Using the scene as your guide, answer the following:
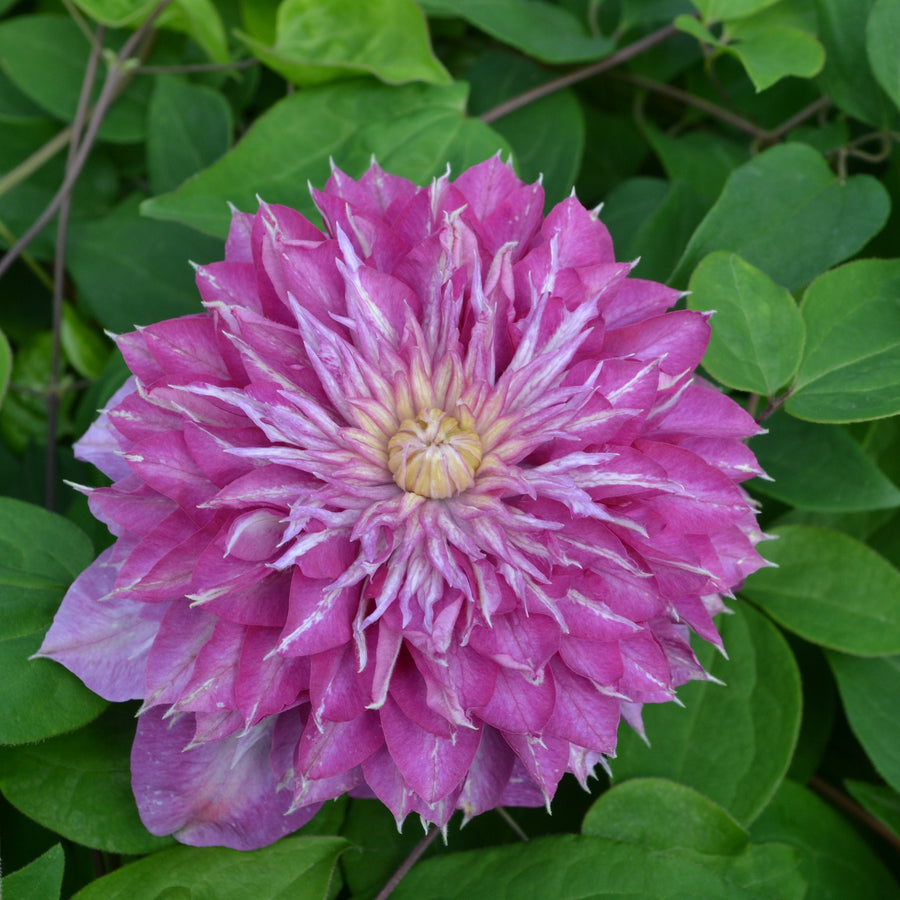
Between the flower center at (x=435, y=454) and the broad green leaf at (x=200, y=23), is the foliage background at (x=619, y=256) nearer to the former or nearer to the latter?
the broad green leaf at (x=200, y=23)

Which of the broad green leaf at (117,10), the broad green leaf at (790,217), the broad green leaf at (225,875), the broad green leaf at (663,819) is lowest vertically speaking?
the broad green leaf at (225,875)

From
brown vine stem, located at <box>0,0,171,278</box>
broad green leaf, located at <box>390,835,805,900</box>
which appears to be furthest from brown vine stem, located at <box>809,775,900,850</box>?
brown vine stem, located at <box>0,0,171,278</box>

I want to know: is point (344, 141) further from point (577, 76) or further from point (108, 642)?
point (108, 642)

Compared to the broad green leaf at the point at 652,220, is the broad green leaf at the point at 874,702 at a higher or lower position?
lower

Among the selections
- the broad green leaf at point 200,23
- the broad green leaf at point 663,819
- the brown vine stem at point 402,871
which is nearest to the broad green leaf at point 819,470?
the broad green leaf at point 663,819

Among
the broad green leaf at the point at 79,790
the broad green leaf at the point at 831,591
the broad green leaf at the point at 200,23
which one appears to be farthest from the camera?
the broad green leaf at the point at 200,23

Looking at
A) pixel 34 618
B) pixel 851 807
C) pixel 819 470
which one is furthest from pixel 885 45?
pixel 34 618
